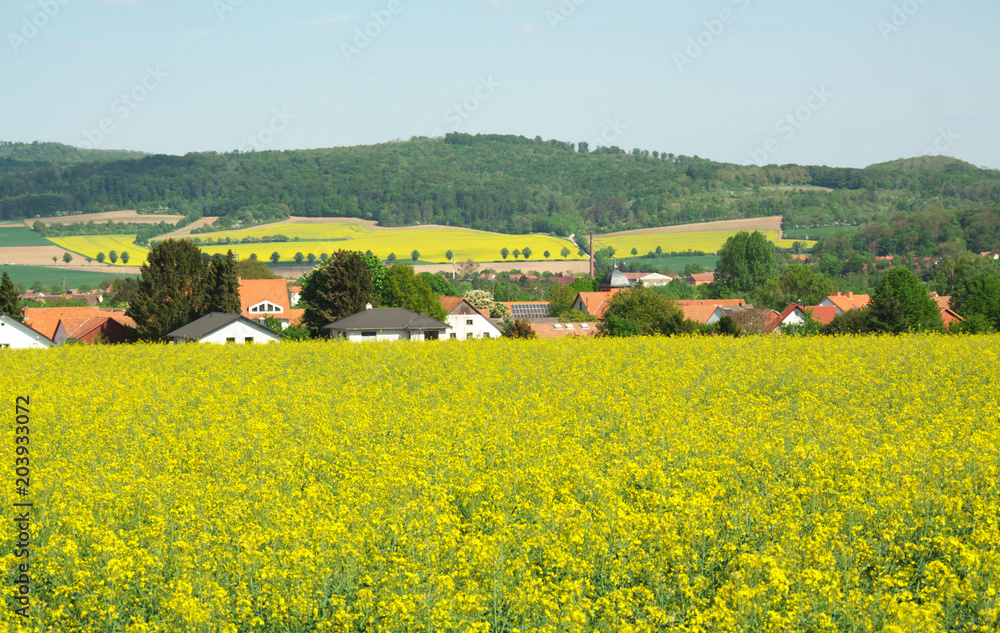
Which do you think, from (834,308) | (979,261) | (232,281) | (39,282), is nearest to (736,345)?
(232,281)

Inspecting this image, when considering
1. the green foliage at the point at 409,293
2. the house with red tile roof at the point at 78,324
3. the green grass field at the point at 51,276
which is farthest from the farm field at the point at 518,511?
the green grass field at the point at 51,276

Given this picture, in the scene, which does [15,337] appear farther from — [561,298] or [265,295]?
[561,298]

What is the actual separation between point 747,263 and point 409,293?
84.7 meters

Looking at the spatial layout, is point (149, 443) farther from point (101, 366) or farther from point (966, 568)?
point (101, 366)

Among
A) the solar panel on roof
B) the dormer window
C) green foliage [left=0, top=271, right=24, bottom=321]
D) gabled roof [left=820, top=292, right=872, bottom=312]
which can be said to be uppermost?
green foliage [left=0, top=271, right=24, bottom=321]

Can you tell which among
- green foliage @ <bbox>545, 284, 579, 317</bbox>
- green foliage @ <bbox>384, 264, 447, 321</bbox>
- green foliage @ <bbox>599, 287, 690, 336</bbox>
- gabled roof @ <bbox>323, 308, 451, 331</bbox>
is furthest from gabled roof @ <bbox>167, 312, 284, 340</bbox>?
green foliage @ <bbox>545, 284, 579, 317</bbox>

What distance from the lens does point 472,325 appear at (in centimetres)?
7075

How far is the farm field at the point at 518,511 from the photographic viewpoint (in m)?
6.00

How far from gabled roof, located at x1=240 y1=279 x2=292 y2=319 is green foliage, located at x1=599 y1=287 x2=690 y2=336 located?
122ft

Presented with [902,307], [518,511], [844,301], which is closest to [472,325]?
[902,307]

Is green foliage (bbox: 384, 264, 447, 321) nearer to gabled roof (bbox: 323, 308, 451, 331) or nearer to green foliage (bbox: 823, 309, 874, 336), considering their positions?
gabled roof (bbox: 323, 308, 451, 331)

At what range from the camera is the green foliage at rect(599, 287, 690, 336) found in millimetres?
45250

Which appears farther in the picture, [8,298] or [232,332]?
[8,298]

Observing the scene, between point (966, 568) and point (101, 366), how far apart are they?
23.5m
